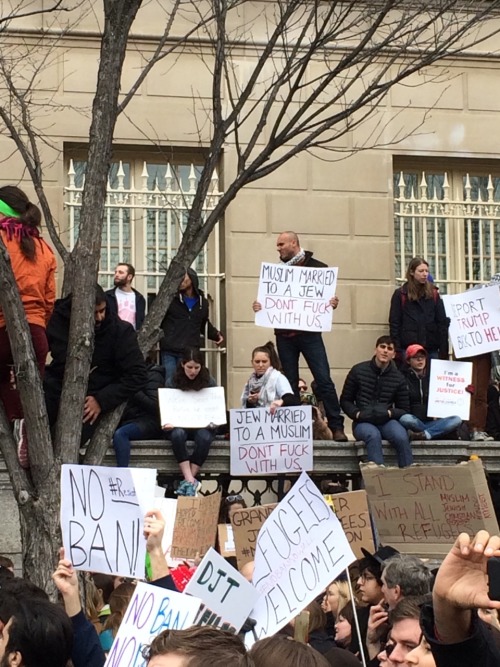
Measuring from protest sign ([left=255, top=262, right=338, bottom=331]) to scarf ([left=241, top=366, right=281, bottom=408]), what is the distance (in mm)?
632

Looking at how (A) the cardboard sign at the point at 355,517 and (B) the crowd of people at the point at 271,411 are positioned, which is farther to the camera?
(A) the cardboard sign at the point at 355,517

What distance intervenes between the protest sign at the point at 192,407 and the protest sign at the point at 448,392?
192cm

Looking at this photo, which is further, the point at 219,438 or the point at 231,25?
the point at 231,25

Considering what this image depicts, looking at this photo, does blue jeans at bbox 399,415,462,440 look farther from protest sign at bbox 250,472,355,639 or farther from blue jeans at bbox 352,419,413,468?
protest sign at bbox 250,472,355,639

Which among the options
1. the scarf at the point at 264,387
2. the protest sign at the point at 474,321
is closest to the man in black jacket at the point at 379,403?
the scarf at the point at 264,387

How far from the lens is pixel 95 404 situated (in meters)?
9.30

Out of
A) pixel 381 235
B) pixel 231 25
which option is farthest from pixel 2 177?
pixel 381 235

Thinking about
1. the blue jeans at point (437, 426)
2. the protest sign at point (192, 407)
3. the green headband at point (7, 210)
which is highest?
the green headband at point (7, 210)

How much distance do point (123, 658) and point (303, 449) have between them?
636 cm

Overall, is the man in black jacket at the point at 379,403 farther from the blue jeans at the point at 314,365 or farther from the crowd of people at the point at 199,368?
the blue jeans at the point at 314,365

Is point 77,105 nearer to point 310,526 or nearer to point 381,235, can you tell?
point 381,235

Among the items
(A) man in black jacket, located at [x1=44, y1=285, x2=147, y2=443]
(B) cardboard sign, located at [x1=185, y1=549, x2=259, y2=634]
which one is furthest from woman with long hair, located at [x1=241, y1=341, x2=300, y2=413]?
(B) cardboard sign, located at [x1=185, y1=549, x2=259, y2=634]

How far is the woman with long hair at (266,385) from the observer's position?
11862 mm

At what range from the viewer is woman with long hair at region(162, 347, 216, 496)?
11.3 meters
